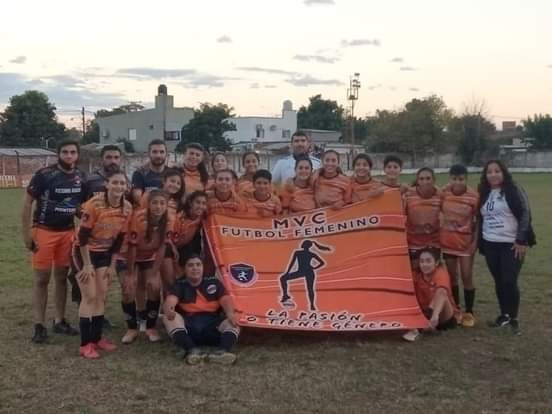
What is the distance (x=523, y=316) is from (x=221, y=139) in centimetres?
6508

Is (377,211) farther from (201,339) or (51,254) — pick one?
(51,254)

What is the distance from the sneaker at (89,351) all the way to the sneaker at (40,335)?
60cm

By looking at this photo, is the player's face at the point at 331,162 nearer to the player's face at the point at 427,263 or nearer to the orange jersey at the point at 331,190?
the orange jersey at the point at 331,190

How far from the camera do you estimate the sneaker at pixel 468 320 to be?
8056 millimetres

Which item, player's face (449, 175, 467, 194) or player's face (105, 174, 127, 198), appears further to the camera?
player's face (449, 175, 467, 194)

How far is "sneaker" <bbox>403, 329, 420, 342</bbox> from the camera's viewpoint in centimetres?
738

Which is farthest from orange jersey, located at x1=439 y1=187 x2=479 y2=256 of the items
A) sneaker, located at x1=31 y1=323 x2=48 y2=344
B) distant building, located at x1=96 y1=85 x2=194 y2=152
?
distant building, located at x1=96 y1=85 x2=194 y2=152

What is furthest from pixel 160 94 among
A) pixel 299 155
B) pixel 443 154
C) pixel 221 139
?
pixel 299 155

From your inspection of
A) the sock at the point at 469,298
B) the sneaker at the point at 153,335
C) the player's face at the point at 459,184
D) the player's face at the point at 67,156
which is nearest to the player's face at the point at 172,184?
the player's face at the point at 67,156

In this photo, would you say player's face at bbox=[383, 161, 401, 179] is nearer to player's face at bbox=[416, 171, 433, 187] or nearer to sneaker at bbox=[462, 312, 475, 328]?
player's face at bbox=[416, 171, 433, 187]

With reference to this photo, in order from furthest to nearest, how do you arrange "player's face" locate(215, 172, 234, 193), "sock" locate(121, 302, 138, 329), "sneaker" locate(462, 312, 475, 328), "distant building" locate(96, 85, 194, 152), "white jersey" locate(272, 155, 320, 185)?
"distant building" locate(96, 85, 194, 152)
"white jersey" locate(272, 155, 320, 185)
"sneaker" locate(462, 312, 475, 328)
"player's face" locate(215, 172, 234, 193)
"sock" locate(121, 302, 138, 329)

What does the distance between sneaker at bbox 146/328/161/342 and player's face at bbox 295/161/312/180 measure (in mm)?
2216

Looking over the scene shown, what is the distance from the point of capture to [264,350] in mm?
7059

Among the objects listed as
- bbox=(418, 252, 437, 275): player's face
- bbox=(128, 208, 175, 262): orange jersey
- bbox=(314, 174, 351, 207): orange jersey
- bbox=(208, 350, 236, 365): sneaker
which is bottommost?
bbox=(208, 350, 236, 365): sneaker
